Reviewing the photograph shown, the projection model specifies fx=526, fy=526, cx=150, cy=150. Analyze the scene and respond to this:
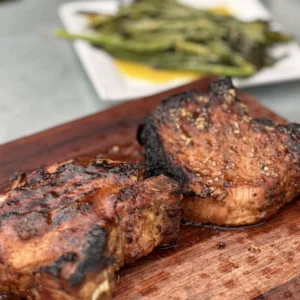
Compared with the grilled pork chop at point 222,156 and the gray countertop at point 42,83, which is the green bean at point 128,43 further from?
the grilled pork chop at point 222,156

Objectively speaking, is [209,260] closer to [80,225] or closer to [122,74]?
[80,225]

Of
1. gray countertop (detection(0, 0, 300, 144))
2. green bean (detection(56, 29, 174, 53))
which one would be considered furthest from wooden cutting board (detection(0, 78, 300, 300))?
green bean (detection(56, 29, 174, 53))

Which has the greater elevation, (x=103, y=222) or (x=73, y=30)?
(x=73, y=30)

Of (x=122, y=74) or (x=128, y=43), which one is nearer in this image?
(x=122, y=74)

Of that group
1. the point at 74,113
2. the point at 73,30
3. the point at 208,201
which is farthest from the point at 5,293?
the point at 73,30

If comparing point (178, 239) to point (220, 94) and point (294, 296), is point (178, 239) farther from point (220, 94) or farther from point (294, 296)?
point (220, 94)

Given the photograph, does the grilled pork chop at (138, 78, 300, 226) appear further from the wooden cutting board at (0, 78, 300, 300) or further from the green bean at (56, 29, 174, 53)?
the green bean at (56, 29, 174, 53)

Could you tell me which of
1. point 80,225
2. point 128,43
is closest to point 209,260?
point 80,225
